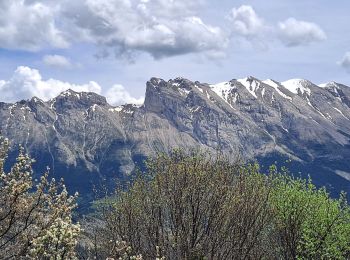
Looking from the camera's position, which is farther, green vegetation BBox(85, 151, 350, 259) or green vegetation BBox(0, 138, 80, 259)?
green vegetation BBox(85, 151, 350, 259)

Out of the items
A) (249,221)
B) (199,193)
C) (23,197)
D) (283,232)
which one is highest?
(23,197)

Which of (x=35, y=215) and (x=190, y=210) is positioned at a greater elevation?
(x=35, y=215)

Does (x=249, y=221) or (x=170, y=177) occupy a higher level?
(x=170, y=177)

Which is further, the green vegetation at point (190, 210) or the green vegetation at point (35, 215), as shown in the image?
the green vegetation at point (190, 210)

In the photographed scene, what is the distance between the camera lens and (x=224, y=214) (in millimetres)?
31234

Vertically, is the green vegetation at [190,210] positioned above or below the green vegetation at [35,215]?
below

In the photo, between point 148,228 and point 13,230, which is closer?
point 13,230

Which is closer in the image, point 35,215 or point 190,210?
point 35,215

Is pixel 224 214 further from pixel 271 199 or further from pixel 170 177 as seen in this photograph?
pixel 271 199

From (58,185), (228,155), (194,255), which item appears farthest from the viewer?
(228,155)

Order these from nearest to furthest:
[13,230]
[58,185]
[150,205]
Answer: [58,185]
[13,230]
[150,205]

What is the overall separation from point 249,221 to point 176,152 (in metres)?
7.03

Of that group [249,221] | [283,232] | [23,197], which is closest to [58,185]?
[23,197]

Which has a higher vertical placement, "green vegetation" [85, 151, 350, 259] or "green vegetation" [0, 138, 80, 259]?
"green vegetation" [0, 138, 80, 259]
